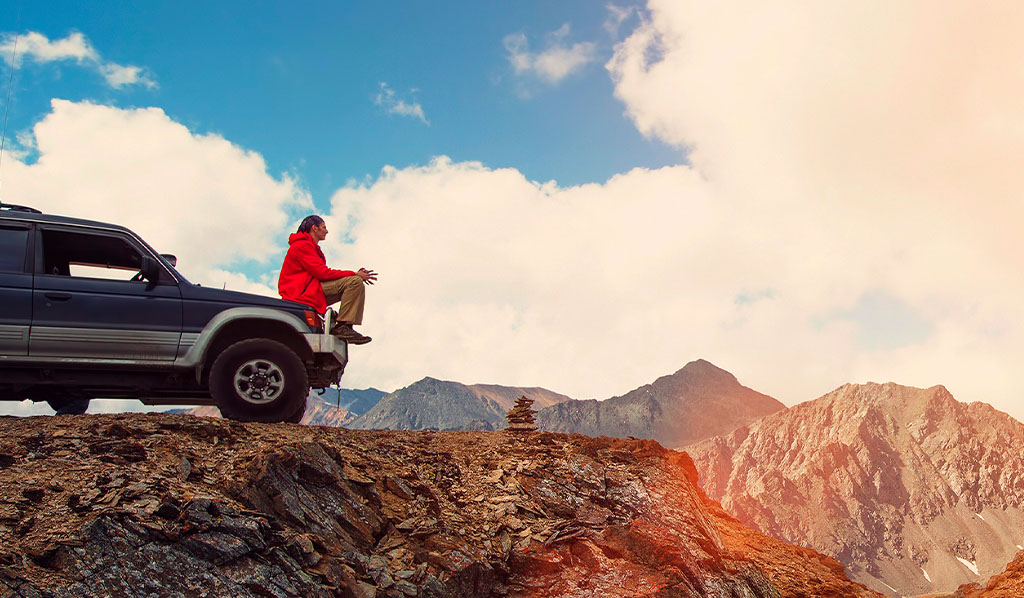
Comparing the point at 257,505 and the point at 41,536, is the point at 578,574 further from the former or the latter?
the point at 41,536

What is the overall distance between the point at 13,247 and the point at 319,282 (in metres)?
4.38

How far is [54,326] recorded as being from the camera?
9086 mm

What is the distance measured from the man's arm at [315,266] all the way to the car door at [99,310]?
6.49 ft

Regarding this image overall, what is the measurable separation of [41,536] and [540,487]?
25.3 ft

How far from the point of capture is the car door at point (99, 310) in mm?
9109

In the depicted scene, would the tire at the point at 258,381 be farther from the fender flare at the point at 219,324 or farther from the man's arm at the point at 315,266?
the man's arm at the point at 315,266

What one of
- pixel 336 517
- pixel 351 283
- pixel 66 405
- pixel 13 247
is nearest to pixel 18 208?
pixel 13 247

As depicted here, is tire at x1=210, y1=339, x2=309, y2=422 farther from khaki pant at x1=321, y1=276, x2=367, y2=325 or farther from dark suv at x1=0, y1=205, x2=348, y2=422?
khaki pant at x1=321, y1=276, x2=367, y2=325

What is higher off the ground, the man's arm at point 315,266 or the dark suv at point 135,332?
the man's arm at point 315,266

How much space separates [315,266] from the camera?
424 inches

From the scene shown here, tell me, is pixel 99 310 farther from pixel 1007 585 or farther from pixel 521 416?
pixel 1007 585

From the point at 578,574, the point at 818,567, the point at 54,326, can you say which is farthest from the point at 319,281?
the point at 818,567

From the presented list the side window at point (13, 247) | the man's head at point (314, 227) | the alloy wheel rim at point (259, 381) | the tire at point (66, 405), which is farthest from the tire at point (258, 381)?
the side window at point (13, 247)

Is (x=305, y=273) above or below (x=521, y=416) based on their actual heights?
above
